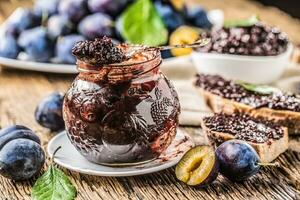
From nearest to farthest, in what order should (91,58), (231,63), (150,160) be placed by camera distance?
(91,58)
(150,160)
(231,63)

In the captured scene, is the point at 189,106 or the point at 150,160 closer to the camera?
the point at 150,160

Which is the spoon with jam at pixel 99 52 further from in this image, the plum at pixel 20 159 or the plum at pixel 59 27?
the plum at pixel 59 27

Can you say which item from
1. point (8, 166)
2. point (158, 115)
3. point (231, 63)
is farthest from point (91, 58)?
point (231, 63)

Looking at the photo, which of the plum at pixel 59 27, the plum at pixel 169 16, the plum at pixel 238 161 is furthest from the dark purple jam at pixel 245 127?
the plum at pixel 59 27

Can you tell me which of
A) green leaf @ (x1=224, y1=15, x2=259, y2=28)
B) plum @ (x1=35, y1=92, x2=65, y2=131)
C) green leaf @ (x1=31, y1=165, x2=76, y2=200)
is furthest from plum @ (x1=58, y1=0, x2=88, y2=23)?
green leaf @ (x1=31, y1=165, x2=76, y2=200)

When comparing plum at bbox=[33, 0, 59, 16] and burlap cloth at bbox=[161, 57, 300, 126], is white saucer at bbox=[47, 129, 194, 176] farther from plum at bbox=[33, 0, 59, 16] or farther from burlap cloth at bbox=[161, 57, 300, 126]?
plum at bbox=[33, 0, 59, 16]

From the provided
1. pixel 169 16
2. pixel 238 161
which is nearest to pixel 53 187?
pixel 238 161

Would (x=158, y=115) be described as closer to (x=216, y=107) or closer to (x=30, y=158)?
(x=30, y=158)
